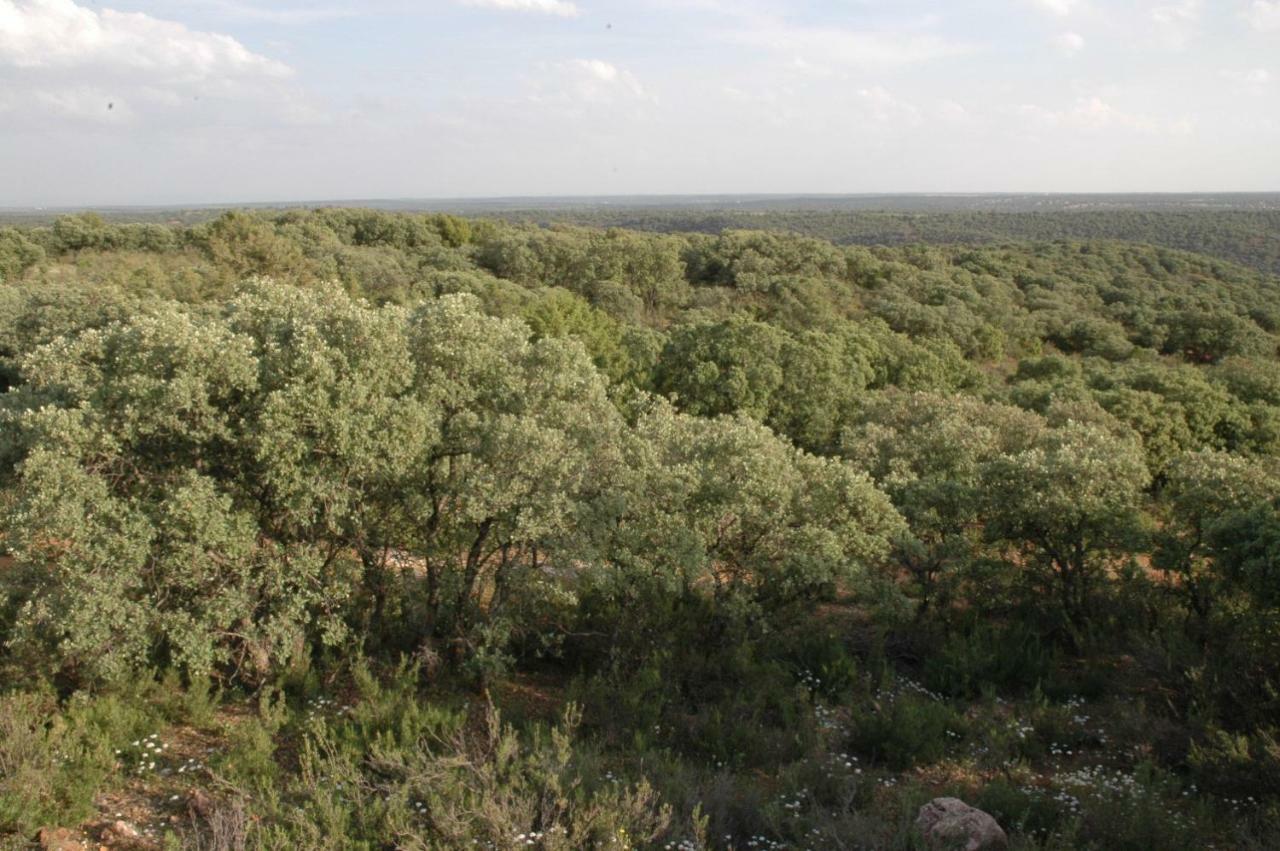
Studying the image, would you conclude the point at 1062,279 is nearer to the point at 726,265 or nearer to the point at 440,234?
the point at 726,265

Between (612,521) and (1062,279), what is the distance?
183 feet

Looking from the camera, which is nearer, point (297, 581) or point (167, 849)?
point (167, 849)

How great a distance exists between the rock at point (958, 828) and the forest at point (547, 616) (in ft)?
0.68

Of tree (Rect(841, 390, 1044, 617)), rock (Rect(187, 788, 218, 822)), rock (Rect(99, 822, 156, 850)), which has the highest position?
tree (Rect(841, 390, 1044, 617))

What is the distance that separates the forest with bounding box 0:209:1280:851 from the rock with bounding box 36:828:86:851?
0.03 metres

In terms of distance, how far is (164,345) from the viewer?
8.57 metres

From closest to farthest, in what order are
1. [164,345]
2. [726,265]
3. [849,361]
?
[164,345]
[849,361]
[726,265]

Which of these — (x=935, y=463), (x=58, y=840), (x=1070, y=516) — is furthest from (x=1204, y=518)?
(x=58, y=840)

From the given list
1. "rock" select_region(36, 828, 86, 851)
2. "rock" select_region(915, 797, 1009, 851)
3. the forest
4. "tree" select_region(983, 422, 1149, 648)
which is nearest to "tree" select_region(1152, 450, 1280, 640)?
the forest

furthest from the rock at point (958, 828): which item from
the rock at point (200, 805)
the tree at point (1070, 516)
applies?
the rock at point (200, 805)

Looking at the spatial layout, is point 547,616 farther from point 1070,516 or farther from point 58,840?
point 1070,516

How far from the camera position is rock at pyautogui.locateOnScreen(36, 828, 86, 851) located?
6984 mm

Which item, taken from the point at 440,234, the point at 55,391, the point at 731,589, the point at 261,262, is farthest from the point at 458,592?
the point at 440,234

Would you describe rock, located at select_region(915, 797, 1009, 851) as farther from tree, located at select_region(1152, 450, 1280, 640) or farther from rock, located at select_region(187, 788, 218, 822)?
rock, located at select_region(187, 788, 218, 822)
